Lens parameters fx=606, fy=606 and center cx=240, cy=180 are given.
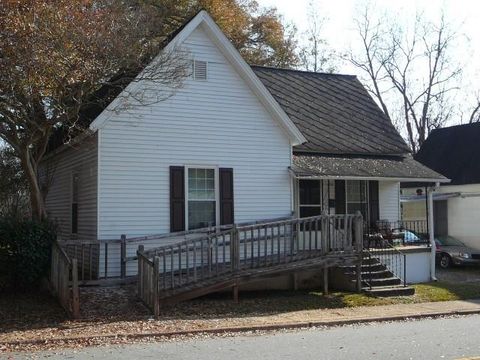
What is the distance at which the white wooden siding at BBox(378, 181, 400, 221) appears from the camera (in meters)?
20.0

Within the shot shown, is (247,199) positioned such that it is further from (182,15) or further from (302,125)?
(182,15)

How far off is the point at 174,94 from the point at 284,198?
175 inches

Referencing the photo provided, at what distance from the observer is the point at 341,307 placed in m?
14.3

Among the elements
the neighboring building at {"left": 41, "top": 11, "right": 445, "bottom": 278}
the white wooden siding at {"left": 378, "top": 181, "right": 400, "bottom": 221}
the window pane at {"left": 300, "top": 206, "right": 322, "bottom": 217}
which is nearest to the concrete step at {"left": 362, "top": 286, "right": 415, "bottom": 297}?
the neighboring building at {"left": 41, "top": 11, "right": 445, "bottom": 278}

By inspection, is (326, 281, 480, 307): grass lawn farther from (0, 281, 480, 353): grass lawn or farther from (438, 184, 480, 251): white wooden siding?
(438, 184, 480, 251): white wooden siding

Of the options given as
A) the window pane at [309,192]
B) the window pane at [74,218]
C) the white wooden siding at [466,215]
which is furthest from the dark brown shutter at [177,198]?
the white wooden siding at [466,215]

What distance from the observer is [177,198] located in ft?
52.7

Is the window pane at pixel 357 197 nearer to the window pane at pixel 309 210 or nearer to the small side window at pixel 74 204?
the window pane at pixel 309 210

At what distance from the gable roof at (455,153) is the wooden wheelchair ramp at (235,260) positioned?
41.1ft

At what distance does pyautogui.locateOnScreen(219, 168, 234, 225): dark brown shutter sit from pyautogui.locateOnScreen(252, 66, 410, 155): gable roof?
10.5 feet

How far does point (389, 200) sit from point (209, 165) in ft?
22.6

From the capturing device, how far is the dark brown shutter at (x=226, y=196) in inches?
656

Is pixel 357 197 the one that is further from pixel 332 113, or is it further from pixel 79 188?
pixel 79 188

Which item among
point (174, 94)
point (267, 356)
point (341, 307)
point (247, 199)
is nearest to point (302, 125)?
point (247, 199)
